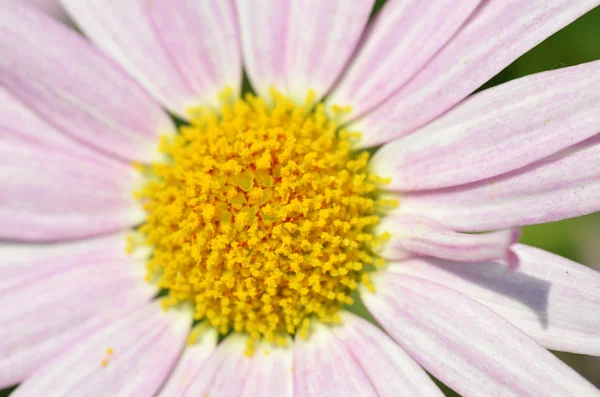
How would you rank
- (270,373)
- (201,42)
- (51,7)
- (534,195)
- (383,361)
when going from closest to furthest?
(534,195)
(383,361)
(270,373)
(201,42)
(51,7)

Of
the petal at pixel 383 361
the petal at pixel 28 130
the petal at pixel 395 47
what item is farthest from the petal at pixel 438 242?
the petal at pixel 28 130

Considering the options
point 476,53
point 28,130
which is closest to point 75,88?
point 28,130

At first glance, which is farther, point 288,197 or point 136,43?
point 136,43

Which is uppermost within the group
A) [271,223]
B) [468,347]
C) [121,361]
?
[271,223]

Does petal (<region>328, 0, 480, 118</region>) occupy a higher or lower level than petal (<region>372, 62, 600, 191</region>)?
higher

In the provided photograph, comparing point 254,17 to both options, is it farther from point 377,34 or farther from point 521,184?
point 521,184

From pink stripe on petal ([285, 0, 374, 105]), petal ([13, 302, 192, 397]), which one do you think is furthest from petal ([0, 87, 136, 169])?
pink stripe on petal ([285, 0, 374, 105])

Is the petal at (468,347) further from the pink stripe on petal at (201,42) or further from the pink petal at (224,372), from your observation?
the pink stripe on petal at (201,42)

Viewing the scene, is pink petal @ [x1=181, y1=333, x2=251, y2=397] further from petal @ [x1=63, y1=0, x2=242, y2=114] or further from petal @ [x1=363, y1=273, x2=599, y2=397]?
petal @ [x1=63, y1=0, x2=242, y2=114]

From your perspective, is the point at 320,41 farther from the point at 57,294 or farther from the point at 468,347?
the point at 57,294
